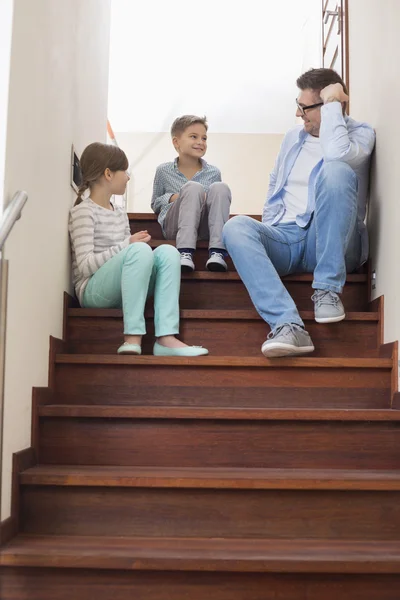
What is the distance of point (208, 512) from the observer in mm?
1682

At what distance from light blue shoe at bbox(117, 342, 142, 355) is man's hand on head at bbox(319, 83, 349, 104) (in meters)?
1.07

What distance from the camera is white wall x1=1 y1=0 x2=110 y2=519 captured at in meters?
1.69

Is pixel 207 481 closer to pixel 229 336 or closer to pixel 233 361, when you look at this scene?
pixel 233 361

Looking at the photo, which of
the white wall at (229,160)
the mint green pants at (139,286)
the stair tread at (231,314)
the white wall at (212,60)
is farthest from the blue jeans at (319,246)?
the white wall at (229,160)

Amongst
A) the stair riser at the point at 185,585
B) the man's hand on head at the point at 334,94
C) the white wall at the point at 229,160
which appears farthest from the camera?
the white wall at the point at 229,160

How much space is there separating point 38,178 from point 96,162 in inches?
23.0

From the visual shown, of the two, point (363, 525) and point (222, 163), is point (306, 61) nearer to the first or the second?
point (222, 163)

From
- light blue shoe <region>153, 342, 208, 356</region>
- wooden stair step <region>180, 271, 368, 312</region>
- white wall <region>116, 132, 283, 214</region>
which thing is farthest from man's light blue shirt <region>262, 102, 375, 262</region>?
white wall <region>116, 132, 283, 214</region>

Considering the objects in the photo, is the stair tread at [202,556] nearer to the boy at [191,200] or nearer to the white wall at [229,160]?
the boy at [191,200]

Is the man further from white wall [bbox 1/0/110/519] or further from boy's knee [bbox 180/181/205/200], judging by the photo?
white wall [bbox 1/0/110/519]

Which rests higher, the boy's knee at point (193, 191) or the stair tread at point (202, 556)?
the boy's knee at point (193, 191)

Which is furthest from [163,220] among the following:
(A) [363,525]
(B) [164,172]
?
(A) [363,525]

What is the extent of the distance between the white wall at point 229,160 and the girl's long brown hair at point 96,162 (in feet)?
14.5

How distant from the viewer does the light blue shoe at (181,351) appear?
7.02ft
